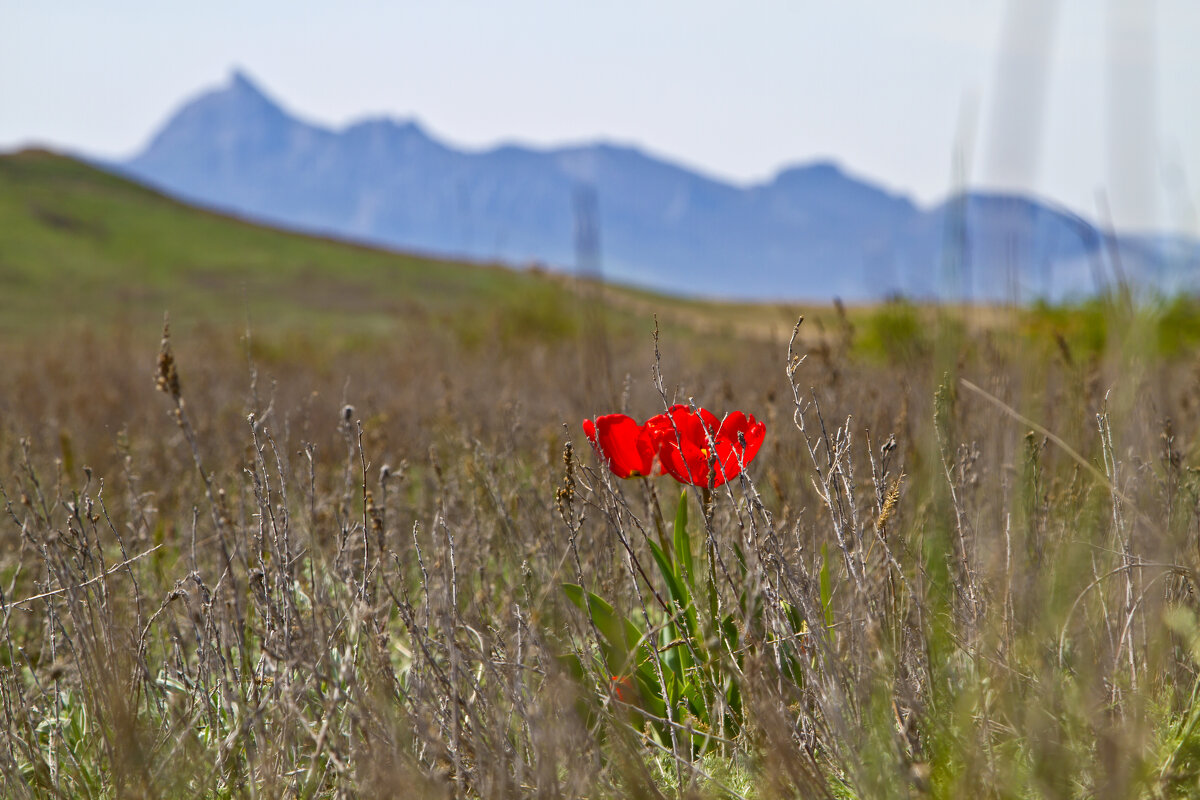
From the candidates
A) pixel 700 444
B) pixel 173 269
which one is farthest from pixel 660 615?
pixel 173 269

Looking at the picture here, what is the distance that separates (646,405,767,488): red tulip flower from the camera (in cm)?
152

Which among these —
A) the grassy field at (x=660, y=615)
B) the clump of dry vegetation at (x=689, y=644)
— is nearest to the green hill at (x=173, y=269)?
the grassy field at (x=660, y=615)

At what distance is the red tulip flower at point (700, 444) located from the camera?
152 cm

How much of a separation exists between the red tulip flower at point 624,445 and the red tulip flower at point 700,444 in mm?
27

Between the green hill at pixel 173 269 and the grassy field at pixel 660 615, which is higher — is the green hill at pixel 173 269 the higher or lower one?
the higher one

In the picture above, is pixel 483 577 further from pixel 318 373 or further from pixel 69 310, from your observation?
pixel 69 310

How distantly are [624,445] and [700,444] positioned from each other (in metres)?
0.14

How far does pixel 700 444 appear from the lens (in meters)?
1.61

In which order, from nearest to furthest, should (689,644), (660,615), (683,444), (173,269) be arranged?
(689,644), (683,444), (660,615), (173,269)

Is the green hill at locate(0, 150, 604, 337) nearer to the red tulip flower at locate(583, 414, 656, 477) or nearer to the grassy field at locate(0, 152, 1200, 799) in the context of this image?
the grassy field at locate(0, 152, 1200, 799)

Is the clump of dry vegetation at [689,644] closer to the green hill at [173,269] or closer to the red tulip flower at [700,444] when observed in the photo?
the red tulip flower at [700,444]

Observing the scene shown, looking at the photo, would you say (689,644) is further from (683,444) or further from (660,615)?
(660,615)

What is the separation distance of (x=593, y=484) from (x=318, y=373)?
774cm

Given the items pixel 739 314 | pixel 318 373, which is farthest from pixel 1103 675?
pixel 739 314
